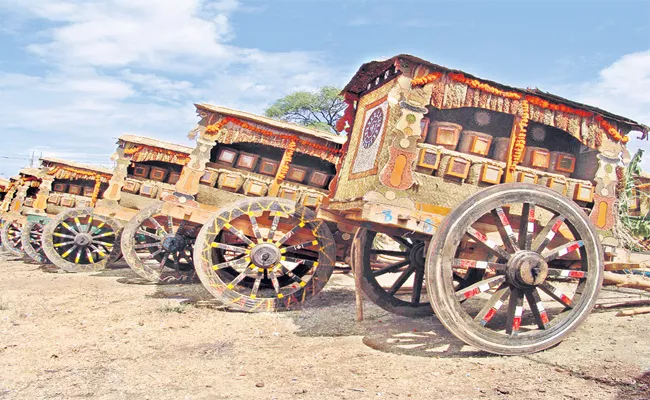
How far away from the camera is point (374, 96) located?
230 inches

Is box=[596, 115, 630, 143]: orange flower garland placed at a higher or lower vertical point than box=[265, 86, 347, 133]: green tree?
lower

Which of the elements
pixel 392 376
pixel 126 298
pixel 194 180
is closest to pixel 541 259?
pixel 392 376

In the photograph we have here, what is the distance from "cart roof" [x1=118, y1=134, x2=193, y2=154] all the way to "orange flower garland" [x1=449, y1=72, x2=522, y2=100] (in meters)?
7.43

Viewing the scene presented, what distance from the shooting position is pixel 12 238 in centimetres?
1631

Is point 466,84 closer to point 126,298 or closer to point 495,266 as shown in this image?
point 495,266

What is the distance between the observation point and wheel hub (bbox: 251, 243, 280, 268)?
20.9ft

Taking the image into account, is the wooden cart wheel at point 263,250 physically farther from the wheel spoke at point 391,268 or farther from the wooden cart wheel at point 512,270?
the wooden cart wheel at point 512,270

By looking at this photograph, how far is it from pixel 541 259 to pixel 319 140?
191 inches

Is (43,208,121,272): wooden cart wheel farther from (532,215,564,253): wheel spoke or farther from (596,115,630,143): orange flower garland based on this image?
(596,115,630,143): orange flower garland

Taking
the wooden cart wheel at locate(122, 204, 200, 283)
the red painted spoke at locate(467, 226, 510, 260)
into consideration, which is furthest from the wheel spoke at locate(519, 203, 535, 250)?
the wooden cart wheel at locate(122, 204, 200, 283)

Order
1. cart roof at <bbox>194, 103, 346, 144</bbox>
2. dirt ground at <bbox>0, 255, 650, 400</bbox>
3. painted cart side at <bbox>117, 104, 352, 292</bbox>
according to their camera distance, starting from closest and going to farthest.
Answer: dirt ground at <bbox>0, 255, 650, 400</bbox>
painted cart side at <bbox>117, 104, 352, 292</bbox>
cart roof at <bbox>194, 103, 346, 144</bbox>

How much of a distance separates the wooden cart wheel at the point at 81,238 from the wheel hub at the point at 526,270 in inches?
379

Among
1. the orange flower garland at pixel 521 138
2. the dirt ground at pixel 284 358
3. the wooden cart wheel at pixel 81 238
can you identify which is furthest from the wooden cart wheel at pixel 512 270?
the wooden cart wheel at pixel 81 238

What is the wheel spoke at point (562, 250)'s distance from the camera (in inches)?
168
